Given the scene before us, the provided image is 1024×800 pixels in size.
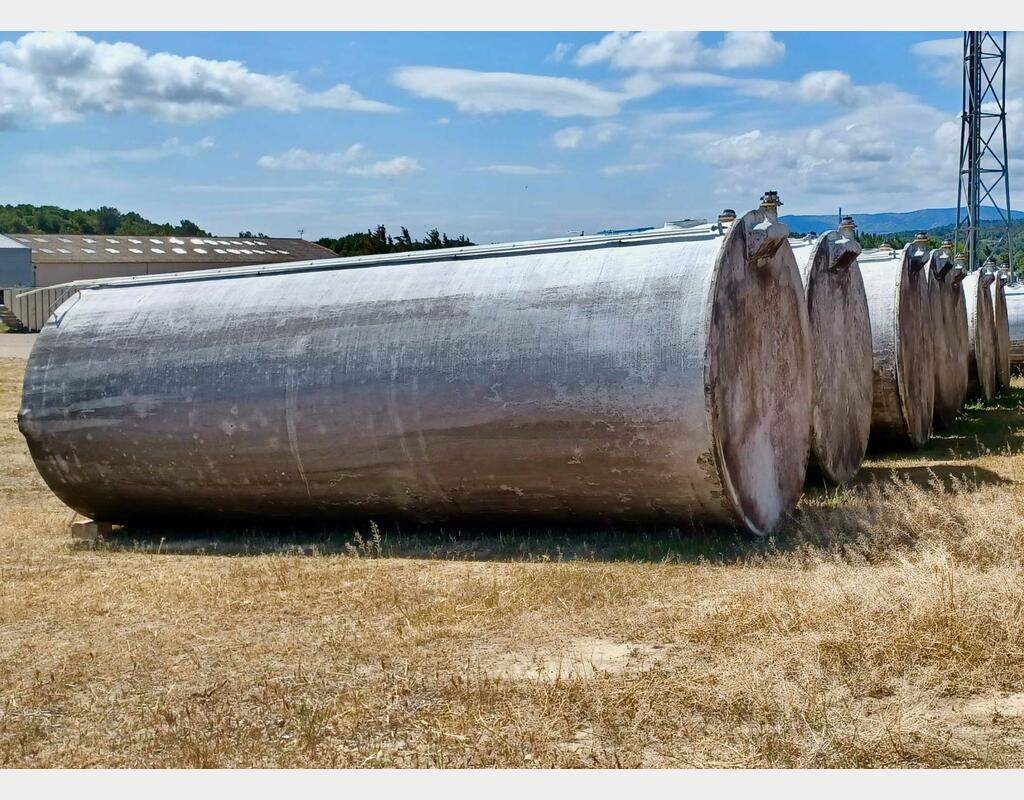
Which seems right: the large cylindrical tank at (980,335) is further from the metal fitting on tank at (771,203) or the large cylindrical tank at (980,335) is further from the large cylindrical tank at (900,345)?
the metal fitting on tank at (771,203)

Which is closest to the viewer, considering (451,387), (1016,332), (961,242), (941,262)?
(451,387)

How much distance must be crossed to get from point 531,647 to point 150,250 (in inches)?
1978

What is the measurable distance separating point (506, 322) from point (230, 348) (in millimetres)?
2074

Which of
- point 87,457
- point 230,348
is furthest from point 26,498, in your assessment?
point 230,348

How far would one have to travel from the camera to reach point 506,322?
7965 mm

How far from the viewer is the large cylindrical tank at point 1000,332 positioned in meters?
22.5

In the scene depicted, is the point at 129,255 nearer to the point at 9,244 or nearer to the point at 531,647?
the point at 9,244

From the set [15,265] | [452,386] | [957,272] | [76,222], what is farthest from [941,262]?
[76,222]

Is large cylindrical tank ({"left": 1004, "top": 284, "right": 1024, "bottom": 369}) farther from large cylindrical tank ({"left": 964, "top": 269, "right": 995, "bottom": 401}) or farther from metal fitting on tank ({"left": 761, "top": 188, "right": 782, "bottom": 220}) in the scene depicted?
metal fitting on tank ({"left": 761, "top": 188, "right": 782, "bottom": 220})

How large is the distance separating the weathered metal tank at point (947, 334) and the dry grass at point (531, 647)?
7.50 meters

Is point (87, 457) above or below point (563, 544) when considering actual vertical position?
above

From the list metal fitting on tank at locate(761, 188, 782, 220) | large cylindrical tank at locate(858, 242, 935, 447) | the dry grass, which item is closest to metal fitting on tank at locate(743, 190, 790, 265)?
metal fitting on tank at locate(761, 188, 782, 220)

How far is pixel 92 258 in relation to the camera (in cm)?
5062

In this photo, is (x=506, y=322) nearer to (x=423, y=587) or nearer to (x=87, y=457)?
(x=423, y=587)
